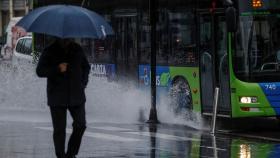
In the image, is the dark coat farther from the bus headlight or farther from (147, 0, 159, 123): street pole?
(147, 0, 159, 123): street pole

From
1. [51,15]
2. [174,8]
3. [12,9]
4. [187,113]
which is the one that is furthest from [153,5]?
[12,9]

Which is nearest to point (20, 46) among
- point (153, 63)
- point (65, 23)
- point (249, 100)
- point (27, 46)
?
point (27, 46)

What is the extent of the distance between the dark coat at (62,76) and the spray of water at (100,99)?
24.3ft

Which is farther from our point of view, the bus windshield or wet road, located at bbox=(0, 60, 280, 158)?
the bus windshield

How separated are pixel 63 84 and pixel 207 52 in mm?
7485

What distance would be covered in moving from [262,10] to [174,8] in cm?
273

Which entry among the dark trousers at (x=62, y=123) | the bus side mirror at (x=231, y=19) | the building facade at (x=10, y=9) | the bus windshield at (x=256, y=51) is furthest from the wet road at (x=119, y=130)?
the building facade at (x=10, y=9)

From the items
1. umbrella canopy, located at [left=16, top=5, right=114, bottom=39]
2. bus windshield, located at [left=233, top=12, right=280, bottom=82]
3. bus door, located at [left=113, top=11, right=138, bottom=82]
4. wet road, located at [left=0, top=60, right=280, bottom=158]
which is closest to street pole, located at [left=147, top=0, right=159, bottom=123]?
wet road, located at [left=0, top=60, right=280, bottom=158]

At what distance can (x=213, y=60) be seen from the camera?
17.4 metres

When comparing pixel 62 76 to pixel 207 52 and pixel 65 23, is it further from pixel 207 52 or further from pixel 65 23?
pixel 207 52

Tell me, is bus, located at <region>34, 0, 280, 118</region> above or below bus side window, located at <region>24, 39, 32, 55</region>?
below

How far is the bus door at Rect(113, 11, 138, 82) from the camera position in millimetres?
20547

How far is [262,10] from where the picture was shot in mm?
16875

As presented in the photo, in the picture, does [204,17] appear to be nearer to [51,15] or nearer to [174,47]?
[174,47]
